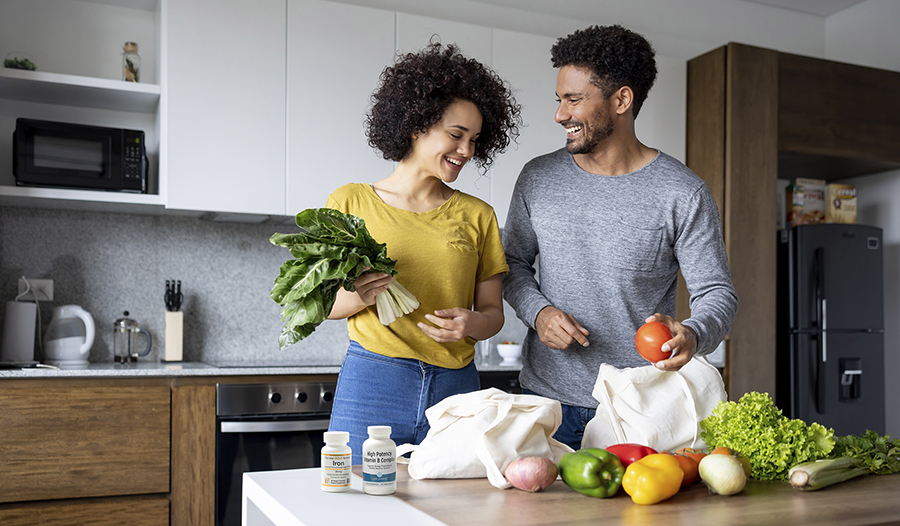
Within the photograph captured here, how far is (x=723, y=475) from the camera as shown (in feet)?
3.64

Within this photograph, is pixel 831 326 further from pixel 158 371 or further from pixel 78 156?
pixel 78 156

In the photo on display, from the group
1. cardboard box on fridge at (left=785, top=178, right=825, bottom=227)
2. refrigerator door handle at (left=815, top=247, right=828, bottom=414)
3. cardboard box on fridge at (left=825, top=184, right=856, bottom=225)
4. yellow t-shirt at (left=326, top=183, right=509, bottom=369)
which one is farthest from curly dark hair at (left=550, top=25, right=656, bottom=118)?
cardboard box on fridge at (left=825, top=184, right=856, bottom=225)

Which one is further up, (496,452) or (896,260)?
(896,260)

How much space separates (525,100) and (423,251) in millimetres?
1844

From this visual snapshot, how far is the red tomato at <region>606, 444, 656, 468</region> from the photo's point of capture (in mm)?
1156

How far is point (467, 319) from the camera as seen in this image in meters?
1.44

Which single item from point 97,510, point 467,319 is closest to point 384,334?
point 467,319

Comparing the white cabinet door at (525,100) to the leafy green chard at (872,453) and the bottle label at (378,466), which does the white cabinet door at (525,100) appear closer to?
the leafy green chard at (872,453)

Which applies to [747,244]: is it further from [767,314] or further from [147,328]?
[147,328]

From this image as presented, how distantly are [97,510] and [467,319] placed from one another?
61.8 inches

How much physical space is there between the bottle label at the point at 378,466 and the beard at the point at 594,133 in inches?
35.0

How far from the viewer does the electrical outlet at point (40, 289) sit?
9.09 feet

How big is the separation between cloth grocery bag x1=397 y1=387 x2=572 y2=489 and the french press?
2001 millimetres

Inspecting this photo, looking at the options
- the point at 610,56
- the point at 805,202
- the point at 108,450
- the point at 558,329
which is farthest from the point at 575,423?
the point at 805,202
